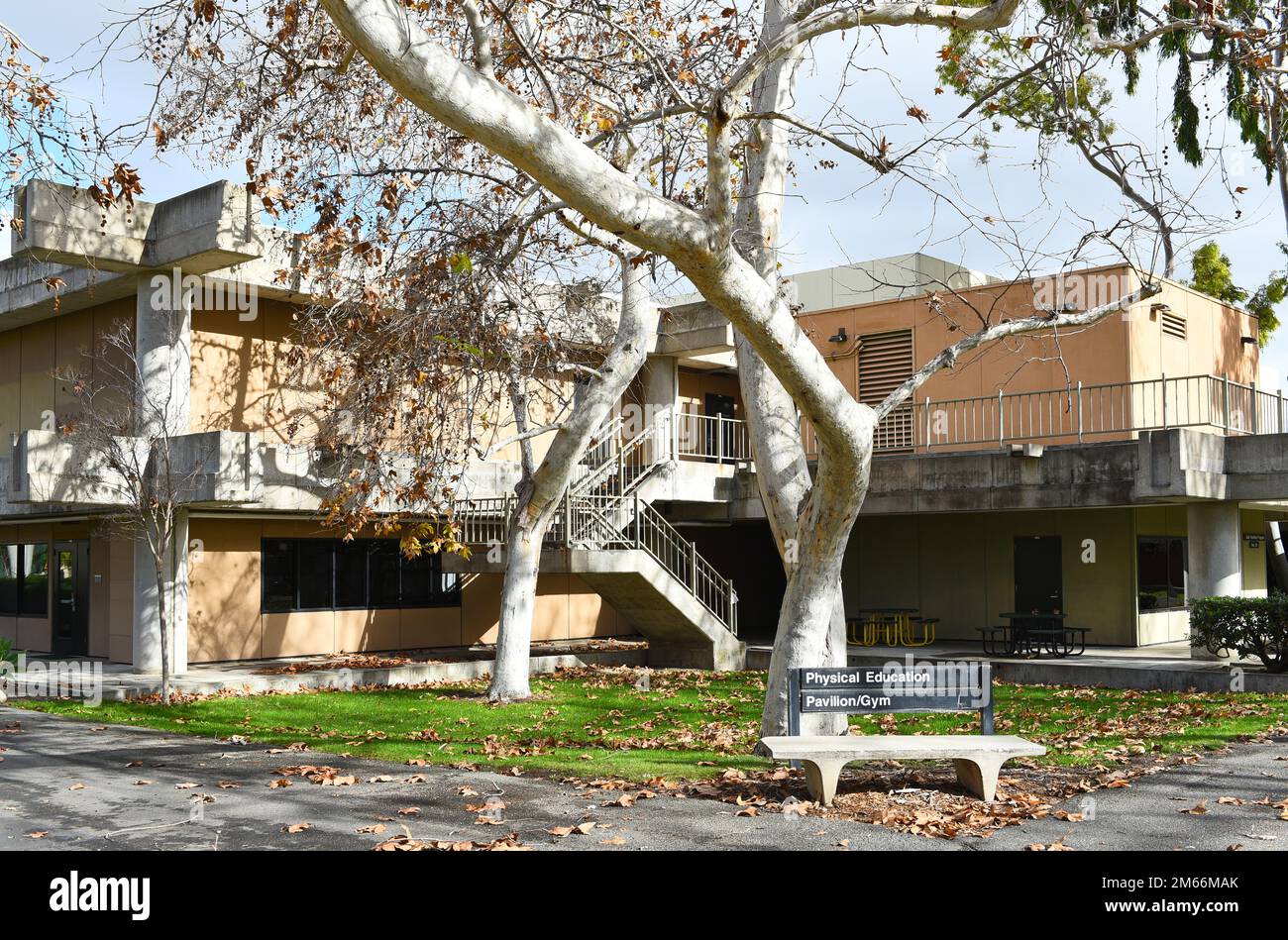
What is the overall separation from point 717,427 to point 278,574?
431 inches

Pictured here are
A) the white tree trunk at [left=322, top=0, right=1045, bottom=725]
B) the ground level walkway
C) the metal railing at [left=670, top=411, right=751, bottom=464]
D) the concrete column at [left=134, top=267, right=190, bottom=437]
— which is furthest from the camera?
the metal railing at [left=670, top=411, right=751, bottom=464]

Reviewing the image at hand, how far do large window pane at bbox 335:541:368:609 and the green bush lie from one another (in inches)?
621

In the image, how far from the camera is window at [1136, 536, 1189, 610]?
81.8 feet

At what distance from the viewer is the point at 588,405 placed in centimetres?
1736

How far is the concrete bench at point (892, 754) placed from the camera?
9266 mm

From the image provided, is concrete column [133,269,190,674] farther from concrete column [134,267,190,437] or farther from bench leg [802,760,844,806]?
bench leg [802,760,844,806]

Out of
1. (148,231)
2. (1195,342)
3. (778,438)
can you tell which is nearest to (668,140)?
(778,438)

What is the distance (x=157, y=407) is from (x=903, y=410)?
1559cm

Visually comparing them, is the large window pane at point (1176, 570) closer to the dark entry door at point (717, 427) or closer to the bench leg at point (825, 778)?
the dark entry door at point (717, 427)

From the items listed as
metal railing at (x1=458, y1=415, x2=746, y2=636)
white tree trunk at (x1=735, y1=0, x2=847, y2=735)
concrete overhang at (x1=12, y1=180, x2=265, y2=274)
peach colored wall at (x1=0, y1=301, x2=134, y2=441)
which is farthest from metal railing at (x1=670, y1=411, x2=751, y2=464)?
white tree trunk at (x1=735, y1=0, x2=847, y2=735)

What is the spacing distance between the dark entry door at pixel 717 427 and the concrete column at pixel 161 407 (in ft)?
38.1

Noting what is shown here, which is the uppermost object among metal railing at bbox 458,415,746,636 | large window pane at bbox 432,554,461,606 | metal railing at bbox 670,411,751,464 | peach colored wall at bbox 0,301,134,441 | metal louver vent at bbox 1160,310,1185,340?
metal louver vent at bbox 1160,310,1185,340
